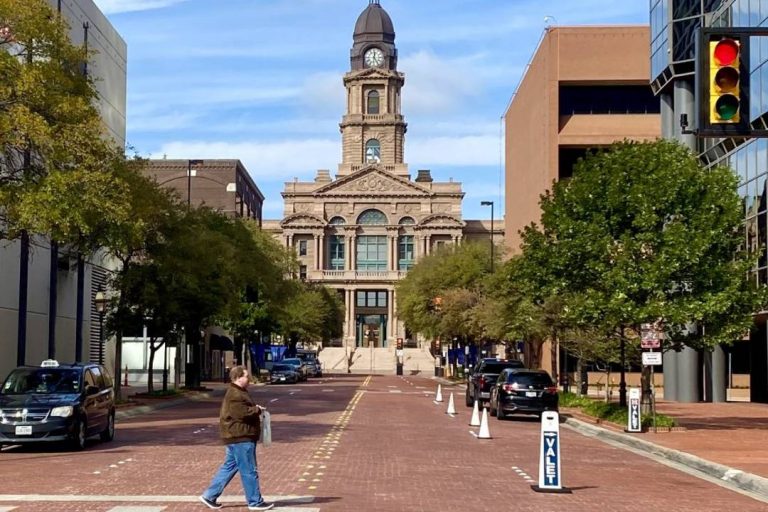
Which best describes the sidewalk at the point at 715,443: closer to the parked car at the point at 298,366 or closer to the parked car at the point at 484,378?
the parked car at the point at 484,378

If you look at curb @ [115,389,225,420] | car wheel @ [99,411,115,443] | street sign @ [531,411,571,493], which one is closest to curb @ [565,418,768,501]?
street sign @ [531,411,571,493]

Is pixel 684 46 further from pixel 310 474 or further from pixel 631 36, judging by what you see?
pixel 310 474

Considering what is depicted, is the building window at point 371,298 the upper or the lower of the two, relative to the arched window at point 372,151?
lower

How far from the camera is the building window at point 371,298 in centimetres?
14975

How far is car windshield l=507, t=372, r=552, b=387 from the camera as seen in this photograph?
112 feet

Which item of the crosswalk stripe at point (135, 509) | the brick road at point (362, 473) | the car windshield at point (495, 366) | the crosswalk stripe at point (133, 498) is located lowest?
the brick road at point (362, 473)

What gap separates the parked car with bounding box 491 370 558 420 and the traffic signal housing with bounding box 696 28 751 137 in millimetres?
22183

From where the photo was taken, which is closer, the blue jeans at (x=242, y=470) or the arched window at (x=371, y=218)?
the blue jeans at (x=242, y=470)

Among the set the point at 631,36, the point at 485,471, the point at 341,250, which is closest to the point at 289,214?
the point at 341,250

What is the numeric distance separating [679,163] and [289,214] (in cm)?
12025

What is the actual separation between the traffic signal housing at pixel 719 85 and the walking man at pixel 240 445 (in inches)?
240

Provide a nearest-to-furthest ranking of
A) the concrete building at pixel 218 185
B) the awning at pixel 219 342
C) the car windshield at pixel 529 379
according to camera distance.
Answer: the car windshield at pixel 529 379 < the awning at pixel 219 342 < the concrete building at pixel 218 185

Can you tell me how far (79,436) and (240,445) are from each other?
9681 millimetres

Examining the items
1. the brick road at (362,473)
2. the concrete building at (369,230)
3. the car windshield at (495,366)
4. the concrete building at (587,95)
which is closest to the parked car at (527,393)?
the brick road at (362,473)
